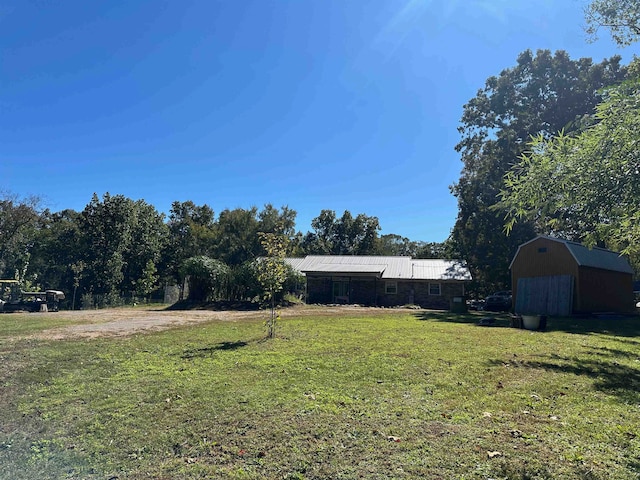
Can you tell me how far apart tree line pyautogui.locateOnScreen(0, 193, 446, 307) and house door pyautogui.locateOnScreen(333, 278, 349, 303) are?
16.6 ft

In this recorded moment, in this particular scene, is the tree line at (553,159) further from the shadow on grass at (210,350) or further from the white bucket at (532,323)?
the shadow on grass at (210,350)

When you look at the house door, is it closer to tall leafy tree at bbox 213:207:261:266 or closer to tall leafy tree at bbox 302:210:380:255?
tall leafy tree at bbox 213:207:261:266

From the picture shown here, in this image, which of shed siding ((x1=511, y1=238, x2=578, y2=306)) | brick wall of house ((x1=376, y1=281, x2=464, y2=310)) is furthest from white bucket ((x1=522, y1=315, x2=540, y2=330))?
brick wall of house ((x1=376, y1=281, x2=464, y2=310))

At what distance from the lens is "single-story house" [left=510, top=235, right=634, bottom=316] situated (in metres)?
20.0

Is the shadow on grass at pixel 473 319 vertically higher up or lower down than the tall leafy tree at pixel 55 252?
lower down

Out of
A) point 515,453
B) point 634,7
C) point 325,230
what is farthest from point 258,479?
point 325,230

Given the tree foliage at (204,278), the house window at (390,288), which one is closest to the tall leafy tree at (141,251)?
the tree foliage at (204,278)

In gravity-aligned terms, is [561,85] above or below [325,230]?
above

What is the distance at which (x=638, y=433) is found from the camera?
3936 mm

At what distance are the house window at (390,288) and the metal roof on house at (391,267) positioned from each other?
679mm

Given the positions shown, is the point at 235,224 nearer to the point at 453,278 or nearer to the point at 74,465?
the point at 453,278

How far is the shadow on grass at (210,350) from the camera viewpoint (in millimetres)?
7704

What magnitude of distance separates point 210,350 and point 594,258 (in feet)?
69.5

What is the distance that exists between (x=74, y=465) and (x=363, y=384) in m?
3.45
